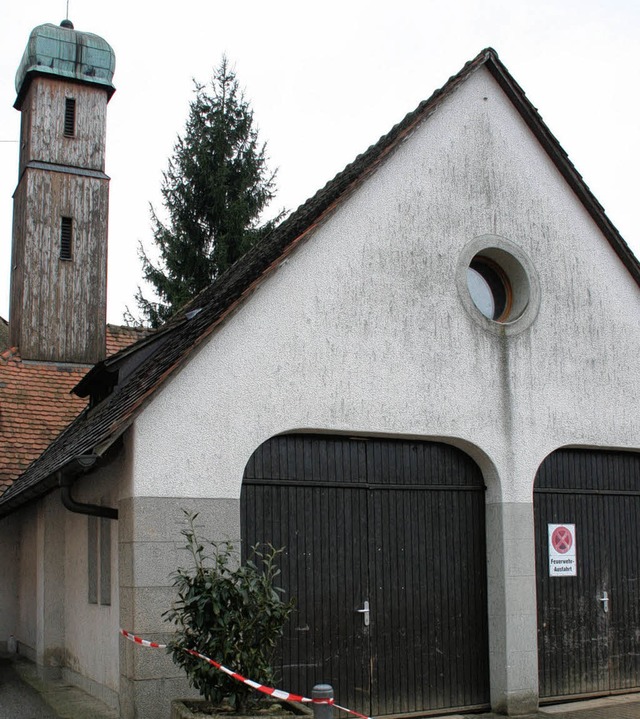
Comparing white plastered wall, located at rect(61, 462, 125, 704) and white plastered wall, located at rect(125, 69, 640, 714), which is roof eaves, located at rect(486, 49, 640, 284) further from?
white plastered wall, located at rect(61, 462, 125, 704)

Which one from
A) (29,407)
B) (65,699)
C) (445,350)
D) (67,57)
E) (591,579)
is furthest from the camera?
(67,57)

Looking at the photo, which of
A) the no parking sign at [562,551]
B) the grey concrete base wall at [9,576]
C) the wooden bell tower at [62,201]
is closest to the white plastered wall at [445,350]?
the no parking sign at [562,551]

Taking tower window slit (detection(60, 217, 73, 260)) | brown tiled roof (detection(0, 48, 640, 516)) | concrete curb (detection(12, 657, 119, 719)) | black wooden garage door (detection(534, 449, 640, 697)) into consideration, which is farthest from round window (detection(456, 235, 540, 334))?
tower window slit (detection(60, 217, 73, 260))

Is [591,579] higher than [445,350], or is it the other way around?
[445,350]

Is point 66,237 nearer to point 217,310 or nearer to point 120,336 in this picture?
point 120,336

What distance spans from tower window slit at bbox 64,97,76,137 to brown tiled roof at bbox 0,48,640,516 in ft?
27.7

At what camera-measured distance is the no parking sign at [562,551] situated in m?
12.2

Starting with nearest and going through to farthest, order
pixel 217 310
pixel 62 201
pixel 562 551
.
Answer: pixel 217 310 < pixel 562 551 < pixel 62 201

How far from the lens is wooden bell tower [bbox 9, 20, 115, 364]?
20.0 metres

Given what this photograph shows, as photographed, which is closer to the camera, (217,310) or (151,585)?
(151,585)

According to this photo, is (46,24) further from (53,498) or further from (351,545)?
(351,545)

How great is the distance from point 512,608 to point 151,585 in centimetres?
451

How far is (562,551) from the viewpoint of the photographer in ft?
40.3

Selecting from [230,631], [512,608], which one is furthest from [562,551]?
[230,631]
